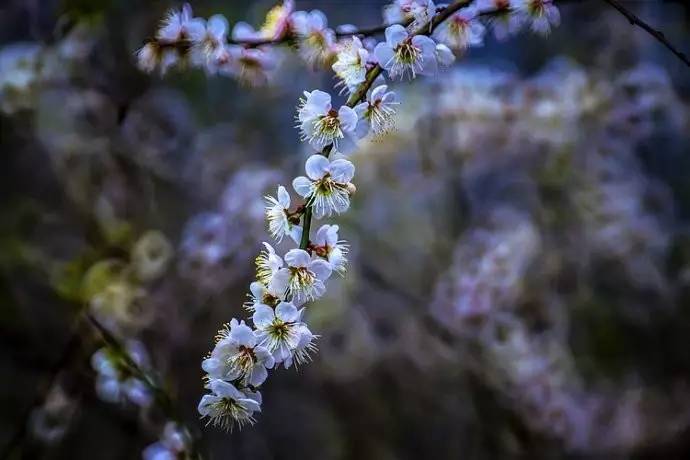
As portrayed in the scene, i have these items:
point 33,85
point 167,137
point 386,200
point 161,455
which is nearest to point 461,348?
point 386,200

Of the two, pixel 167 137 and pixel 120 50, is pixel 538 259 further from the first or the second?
pixel 120 50

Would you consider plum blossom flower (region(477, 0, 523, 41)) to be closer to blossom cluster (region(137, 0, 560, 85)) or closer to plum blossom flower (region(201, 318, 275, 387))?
blossom cluster (region(137, 0, 560, 85))

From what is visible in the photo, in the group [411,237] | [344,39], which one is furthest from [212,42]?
[411,237]

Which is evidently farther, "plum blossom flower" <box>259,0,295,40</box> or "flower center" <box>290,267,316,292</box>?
"plum blossom flower" <box>259,0,295,40</box>

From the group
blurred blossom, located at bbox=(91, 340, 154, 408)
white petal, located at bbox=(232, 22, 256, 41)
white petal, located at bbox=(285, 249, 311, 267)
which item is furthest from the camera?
blurred blossom, located at bbox=(91, 340, 154, 408)

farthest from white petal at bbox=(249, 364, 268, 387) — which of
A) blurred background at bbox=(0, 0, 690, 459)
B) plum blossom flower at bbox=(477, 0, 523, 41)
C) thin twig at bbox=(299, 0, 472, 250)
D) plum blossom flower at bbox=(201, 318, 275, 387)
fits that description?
blurred background at bbox=(0, 0, 690, 459)

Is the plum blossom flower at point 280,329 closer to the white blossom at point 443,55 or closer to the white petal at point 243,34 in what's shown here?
the white blossom at point 443,55

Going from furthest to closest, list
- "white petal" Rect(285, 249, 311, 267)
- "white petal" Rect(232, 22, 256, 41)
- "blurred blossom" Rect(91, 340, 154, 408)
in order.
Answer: "blurred blossom" Rect(91, 340, 154, 408), "white petal" Rect(232, 22, 256, 41), "white petal" Rect(285, 249, 311, 267)
